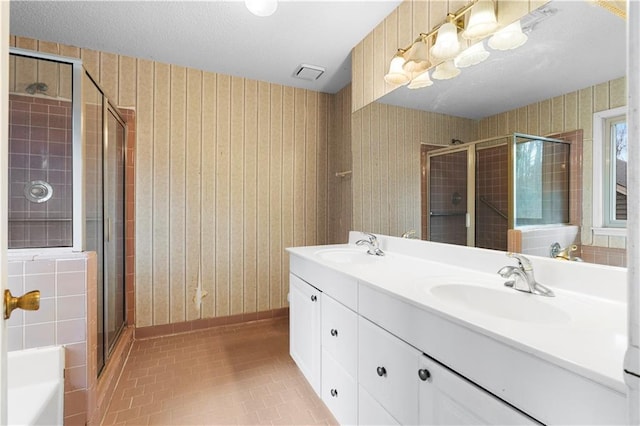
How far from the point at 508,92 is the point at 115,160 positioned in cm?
242

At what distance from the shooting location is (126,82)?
2.37 metres

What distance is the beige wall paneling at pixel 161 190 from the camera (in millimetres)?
2449

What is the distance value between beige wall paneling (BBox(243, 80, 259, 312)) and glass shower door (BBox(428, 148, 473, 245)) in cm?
168

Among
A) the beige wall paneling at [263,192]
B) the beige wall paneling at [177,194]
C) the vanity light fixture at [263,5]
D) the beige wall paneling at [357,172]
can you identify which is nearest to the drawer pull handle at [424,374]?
the beige wall paneling at [357,172]

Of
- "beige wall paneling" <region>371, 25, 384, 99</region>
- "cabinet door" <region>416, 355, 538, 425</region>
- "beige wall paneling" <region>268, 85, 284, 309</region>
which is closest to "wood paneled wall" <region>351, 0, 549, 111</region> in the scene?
"beige wall paneling" <region>371, 25, 384, 99</region>

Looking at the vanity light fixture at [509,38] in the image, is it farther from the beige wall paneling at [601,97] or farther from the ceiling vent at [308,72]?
the ceiling vent at [308,72]

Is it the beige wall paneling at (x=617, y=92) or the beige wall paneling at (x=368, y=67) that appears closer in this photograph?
the beige wall paneling at (x=617, y=92)

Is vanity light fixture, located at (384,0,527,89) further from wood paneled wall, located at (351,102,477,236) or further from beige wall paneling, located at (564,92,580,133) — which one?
beige wall paneling, located at (564,92,580,133)

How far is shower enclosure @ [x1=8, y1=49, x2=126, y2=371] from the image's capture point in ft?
4.66

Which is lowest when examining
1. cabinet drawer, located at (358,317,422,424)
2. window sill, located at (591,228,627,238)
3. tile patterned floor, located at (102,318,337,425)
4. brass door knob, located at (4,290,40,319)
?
tile patterned floor, located at (102,318,337,425)

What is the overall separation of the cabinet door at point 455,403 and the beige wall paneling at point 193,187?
7.14 feet

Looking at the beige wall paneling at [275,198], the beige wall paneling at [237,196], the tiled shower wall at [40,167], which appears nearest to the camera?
the tiled shower wall at [40,167]

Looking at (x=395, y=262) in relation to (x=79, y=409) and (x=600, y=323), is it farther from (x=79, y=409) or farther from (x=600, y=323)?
(x=79, y=409)

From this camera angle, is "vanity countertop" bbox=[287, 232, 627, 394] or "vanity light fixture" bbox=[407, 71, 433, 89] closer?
"vanity countertop" bbox=[287, 232, 627, 394]
